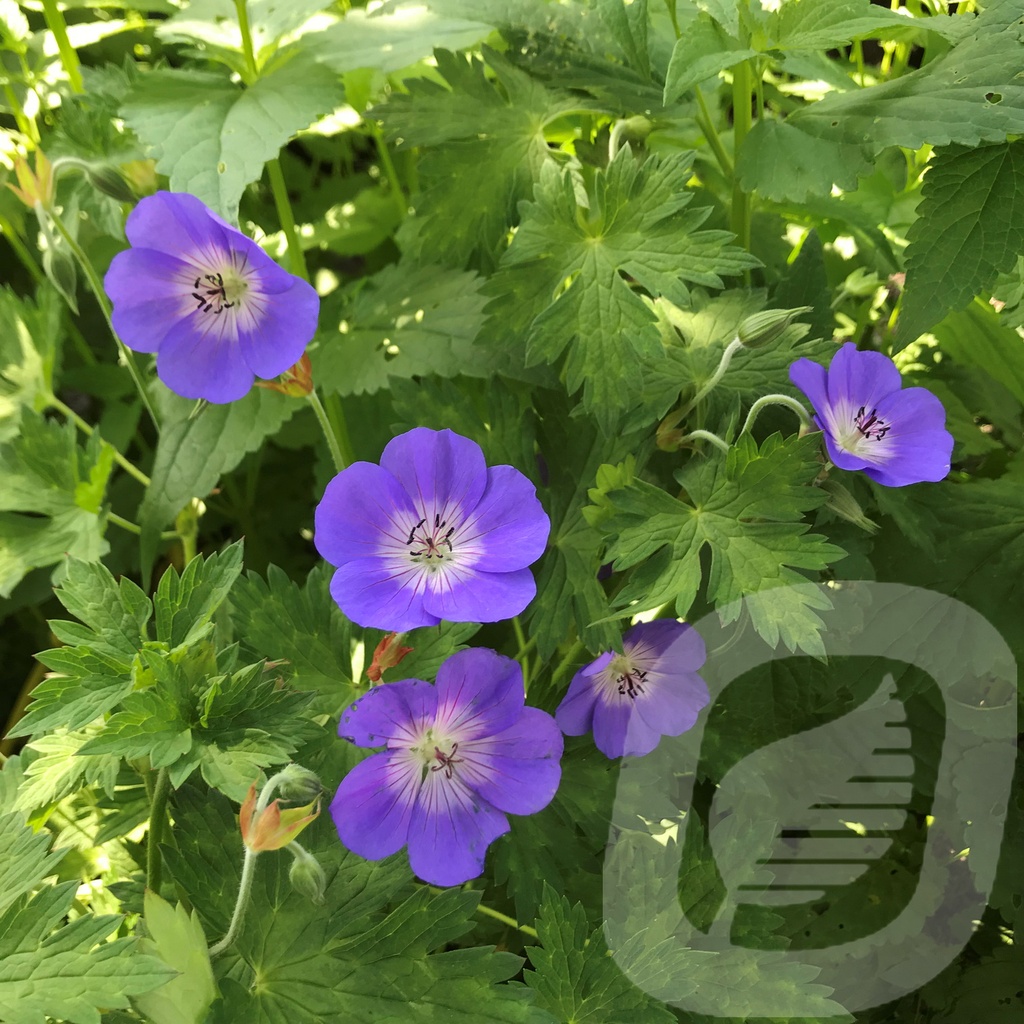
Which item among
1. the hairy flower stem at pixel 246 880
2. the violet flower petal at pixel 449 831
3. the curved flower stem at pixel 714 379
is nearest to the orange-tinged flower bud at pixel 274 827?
the hairy flower stem at pixel 246 880

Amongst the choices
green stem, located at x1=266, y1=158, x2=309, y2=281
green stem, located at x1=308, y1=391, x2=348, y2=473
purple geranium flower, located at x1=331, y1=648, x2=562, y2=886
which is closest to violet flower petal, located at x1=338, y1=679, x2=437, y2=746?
purple geranium flower, located at x1=331, y1=648, x2=562, y2=886

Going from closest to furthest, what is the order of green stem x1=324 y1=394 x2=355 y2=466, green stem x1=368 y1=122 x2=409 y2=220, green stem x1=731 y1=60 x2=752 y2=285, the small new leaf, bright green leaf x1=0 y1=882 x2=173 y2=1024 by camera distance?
bright green leaf x1=0 y1=882 x2=173 y2=1024 < the small new leaf < green stem x1=731 y1=60 x2=752 y2=285 < green stem x1=324 y1=394 x2=355 y2=466 < green stem x1=368 y1=122 x2=409 y2=220

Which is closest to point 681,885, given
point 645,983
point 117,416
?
point 645,983

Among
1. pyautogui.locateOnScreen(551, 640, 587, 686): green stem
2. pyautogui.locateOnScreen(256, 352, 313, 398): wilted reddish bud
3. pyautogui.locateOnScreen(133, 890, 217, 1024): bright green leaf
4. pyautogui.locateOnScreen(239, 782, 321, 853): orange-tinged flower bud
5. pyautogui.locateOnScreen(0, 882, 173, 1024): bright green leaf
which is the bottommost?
pyautogui.locateOnScreen(551, 640, 587, 686): green stem

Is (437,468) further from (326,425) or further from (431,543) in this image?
(326,425)

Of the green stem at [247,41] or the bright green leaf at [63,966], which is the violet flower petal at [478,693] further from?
the green stem at [247,41]

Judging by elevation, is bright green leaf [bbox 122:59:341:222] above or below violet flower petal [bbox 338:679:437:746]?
above

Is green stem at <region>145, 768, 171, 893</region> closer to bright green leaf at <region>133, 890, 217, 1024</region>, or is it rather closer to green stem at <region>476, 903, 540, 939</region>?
bright green leaf at <region>133, 890, 217, 1024</region>
